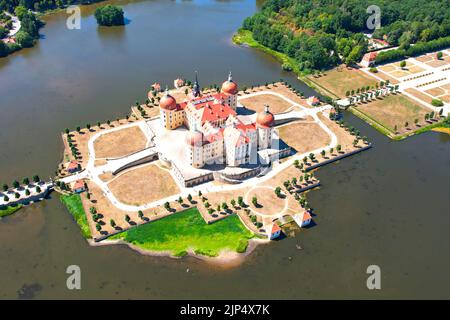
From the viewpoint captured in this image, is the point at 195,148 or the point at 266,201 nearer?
the point at 266,201

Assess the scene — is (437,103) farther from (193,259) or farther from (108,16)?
(108,16)

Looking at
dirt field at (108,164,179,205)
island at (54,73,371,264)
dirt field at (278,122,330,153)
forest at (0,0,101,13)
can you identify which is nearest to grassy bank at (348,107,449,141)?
island at (54,73,371,264)

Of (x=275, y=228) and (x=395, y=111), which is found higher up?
(x=395, y=111)

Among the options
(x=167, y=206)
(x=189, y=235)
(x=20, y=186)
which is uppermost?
(x=20, y=186)

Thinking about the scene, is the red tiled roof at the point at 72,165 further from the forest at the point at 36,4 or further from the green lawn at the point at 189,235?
the forest at the point at 36,4

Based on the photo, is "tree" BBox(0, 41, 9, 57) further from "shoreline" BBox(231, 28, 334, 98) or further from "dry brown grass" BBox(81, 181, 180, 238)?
"dry brown grass" BBox(81, 181, 180, 238)

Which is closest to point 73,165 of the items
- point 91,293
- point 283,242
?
point 91,293

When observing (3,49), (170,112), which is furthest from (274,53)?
(3,49)
